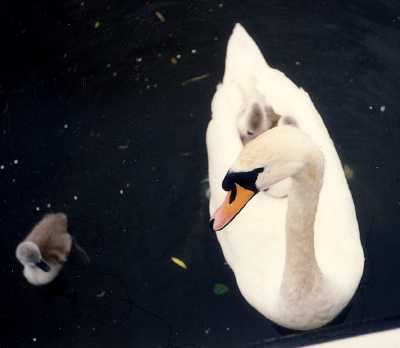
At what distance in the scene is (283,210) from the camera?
10.5 feet

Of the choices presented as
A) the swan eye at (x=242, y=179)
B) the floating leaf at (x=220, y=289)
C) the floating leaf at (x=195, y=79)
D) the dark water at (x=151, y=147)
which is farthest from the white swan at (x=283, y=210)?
the floating leaf at (x=195, y=79)

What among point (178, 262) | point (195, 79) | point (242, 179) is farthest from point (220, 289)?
point (195, 79)

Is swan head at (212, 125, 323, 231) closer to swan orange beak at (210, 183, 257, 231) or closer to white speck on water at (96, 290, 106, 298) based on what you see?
swan orange beak at (210, 183, 257, 231)

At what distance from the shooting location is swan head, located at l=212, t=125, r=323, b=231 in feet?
7.72

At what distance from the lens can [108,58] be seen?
464 centimetres

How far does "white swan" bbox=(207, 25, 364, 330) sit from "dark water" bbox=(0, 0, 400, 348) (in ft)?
0.99

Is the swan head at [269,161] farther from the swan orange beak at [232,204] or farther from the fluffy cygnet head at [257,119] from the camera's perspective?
the fluffy cygnet head at [257,119]

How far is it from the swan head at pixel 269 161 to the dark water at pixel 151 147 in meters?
1.00

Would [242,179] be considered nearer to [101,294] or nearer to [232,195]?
[232,195]

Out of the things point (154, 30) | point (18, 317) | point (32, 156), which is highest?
point (154, 30)

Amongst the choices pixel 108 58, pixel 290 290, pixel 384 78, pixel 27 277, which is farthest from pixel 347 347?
pixel 108 58

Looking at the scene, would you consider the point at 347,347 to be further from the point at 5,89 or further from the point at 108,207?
the point at 5,89

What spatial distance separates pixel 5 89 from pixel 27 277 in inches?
57.9

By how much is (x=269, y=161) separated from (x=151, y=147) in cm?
184
